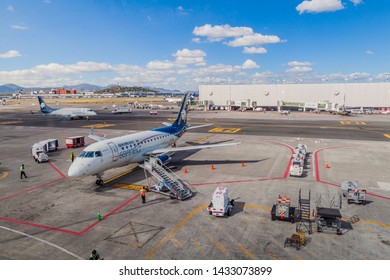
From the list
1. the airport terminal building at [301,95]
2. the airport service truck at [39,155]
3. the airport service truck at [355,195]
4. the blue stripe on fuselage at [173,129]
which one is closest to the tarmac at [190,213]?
the airport service truck at [355,195]

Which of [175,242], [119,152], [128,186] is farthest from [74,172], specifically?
[175,242]

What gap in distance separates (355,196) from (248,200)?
9.78 meters

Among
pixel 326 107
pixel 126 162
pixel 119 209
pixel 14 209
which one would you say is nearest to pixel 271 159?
pixel 126 162

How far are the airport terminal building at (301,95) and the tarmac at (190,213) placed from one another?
353ft

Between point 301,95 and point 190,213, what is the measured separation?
459 feet

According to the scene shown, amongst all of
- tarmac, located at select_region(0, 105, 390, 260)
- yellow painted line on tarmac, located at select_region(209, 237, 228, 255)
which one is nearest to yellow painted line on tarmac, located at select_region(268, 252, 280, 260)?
tarmac, located at select_region(0, 105, 390, 260)

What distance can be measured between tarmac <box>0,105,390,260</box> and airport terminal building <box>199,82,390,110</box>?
353 ft

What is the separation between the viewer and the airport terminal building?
444 ft

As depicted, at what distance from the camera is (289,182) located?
31797 millimetres

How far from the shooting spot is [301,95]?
14725 centimetres

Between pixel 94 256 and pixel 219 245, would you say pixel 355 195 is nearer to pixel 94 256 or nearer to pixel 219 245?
pixel 219 245

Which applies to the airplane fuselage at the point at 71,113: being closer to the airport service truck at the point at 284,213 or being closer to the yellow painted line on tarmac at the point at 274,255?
the airport service truck at the point at 284,213

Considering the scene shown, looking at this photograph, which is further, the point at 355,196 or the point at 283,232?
the point at 355,196
